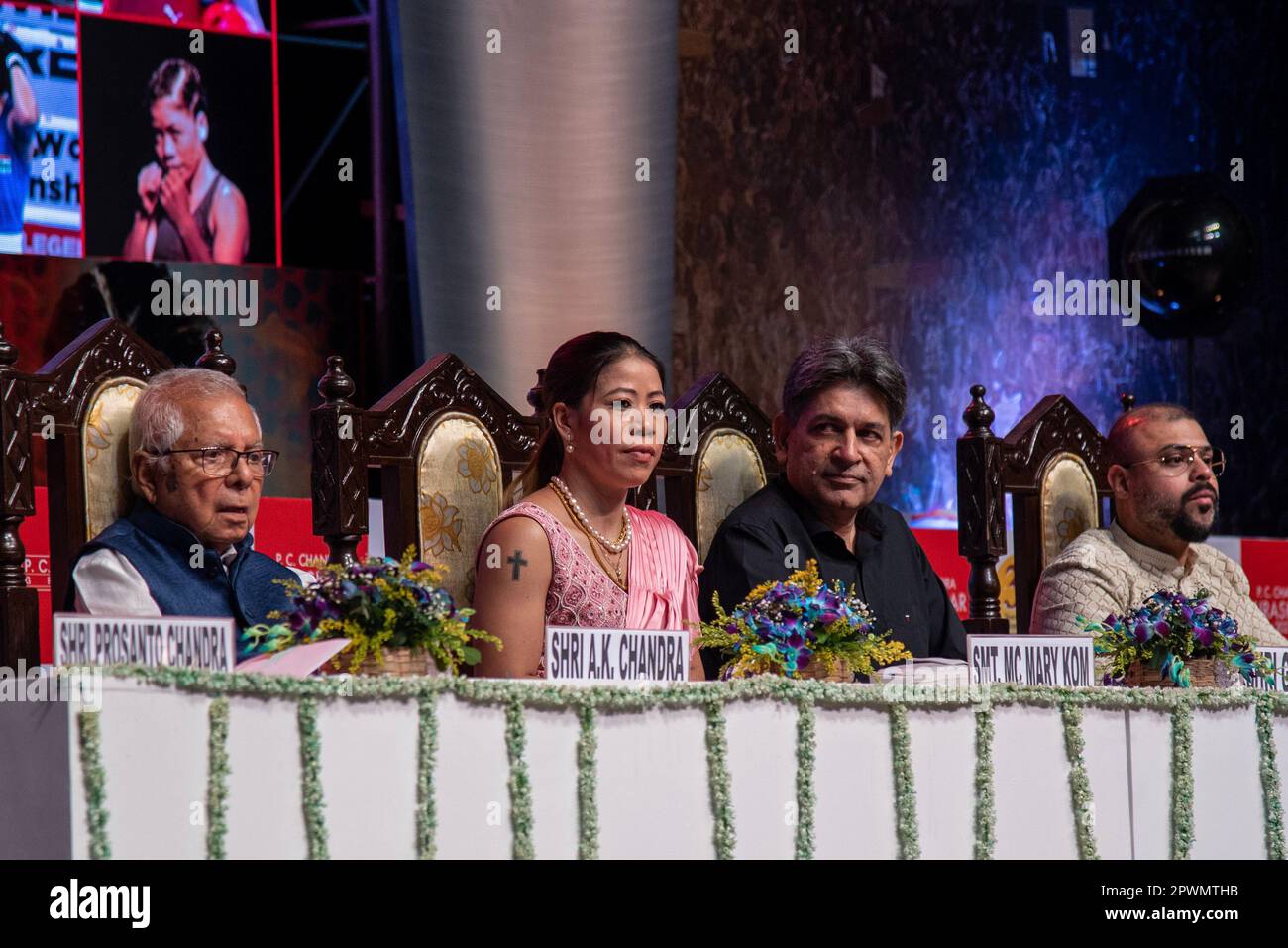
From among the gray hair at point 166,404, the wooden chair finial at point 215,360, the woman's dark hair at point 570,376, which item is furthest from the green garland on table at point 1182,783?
the wooden chair finial at point 215,360

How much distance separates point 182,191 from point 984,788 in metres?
3.36

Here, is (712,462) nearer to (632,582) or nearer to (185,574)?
(632,582)

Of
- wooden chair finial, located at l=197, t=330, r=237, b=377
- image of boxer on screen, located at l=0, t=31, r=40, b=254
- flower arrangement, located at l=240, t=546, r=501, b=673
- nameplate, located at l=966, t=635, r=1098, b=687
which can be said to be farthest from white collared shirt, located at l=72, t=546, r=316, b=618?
image of boxer on screen, located at l=0, t=31, r=40, b=254

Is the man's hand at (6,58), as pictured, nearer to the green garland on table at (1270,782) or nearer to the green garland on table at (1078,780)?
the green garland on table at (1078,780)

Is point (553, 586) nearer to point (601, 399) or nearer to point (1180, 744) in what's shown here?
point (601, 399)

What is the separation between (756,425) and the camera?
351 cm

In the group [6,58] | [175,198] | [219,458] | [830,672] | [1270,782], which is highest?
[6,58]

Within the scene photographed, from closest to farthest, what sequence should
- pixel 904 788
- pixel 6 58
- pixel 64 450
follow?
pixel 904 788 → pixel 64 450 → pixel 6 58

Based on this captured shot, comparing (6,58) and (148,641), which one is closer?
(148,641)

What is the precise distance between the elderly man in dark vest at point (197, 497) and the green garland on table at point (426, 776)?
2.09ft

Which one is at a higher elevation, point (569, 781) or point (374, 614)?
point (374, 614)

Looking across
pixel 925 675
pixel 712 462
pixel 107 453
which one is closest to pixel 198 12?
pixel 712 462

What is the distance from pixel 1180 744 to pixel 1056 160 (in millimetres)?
4215

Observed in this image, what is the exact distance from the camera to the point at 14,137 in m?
4.41
